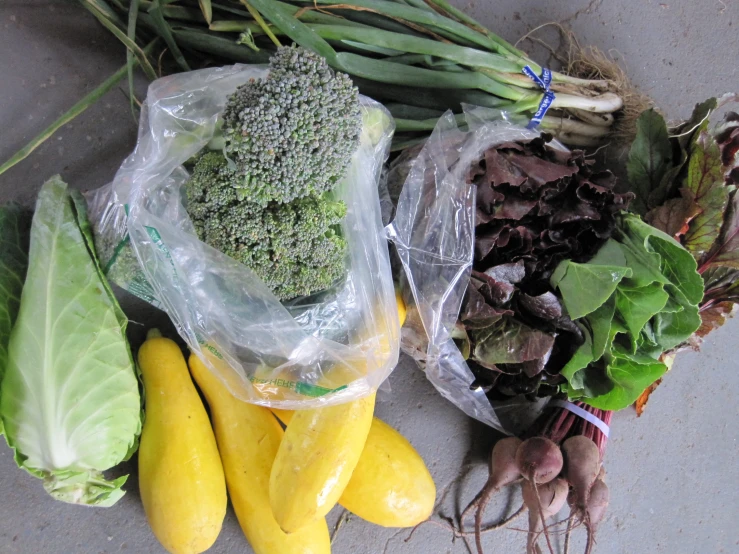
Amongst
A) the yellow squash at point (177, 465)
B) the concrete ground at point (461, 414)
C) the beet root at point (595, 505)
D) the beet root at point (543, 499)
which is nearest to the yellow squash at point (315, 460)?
the yellow squash at point (177, 465)

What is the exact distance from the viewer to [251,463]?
2.85 feet

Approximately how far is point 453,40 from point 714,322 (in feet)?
2.21

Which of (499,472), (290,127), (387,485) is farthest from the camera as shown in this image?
(499,472)

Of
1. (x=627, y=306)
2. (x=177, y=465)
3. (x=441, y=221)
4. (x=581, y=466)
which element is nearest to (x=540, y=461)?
(x=581, y=466)

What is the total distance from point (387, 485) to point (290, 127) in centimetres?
56

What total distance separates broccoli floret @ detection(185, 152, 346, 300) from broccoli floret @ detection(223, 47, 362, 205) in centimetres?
2

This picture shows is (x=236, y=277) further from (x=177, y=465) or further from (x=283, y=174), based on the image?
(x=177, y=465)

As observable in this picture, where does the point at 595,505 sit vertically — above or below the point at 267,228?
below

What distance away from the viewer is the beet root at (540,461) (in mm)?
922

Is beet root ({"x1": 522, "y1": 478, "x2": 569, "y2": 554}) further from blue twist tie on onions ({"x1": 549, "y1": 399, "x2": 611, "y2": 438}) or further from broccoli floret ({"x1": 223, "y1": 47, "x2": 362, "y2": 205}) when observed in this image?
broccoli floret ({"x1": 223, "y1": 47, "x2": 362, "y2": 205})

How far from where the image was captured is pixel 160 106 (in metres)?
0.75

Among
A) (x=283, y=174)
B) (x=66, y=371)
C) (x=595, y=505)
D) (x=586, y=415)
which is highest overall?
(x=283, y=174)

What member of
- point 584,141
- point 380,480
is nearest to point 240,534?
point 380,480

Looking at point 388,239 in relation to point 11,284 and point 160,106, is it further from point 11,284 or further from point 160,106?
point 11,284
